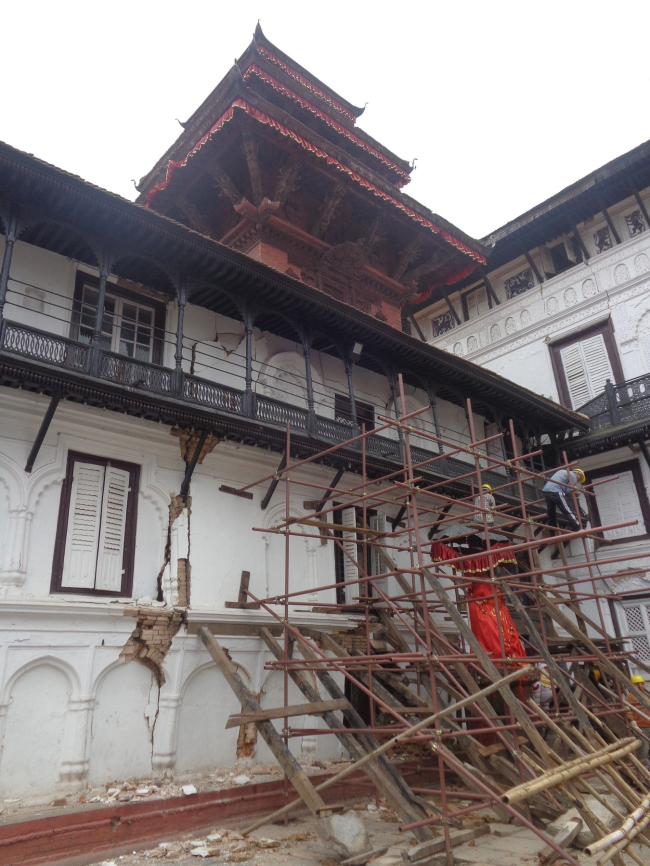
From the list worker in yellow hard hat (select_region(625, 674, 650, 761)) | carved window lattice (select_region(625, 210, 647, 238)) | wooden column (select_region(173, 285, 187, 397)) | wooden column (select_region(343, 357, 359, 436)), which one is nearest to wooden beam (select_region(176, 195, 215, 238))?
wooden column (select_region(343, 357, 359, 436))

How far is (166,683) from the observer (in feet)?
29.5

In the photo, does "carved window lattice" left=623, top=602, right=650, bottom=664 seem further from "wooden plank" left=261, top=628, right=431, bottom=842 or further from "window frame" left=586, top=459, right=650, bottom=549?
"wooden plank" left=261, top=628, right=431, bottom=842

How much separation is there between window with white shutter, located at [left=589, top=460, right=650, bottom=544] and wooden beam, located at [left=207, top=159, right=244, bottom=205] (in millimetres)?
11082

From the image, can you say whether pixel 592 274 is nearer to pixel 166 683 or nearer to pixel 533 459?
pixel 533 459

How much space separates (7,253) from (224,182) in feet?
23.7

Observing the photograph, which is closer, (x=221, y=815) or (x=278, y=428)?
(x=221, y=815)

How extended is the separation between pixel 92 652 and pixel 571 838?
5919 mm

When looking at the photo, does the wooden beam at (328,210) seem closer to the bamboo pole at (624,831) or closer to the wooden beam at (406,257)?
the wooden beam at (406,257)

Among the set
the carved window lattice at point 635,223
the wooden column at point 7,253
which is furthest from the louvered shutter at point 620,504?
the wooden column at point 7,253

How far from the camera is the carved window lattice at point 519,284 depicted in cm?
2061

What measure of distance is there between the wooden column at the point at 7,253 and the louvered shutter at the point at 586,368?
15140 mm

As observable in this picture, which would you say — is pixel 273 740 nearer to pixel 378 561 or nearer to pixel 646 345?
pixel 378 561

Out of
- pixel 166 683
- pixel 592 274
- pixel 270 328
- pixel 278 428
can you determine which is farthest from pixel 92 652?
pixel 592 274

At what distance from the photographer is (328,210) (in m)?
15.2
